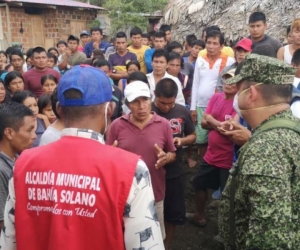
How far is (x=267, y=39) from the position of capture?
5.60 m

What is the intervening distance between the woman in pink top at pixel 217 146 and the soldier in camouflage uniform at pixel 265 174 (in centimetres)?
174

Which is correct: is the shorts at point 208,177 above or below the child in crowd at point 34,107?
below

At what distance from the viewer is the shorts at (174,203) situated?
12.0 ft

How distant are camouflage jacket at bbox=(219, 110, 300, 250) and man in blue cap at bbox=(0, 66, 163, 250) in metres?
0.48

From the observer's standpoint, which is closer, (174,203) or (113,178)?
(113,178)

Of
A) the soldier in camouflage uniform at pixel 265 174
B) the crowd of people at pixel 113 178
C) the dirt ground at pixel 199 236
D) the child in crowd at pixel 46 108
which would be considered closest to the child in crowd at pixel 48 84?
the child in crowd at pixel 46 108

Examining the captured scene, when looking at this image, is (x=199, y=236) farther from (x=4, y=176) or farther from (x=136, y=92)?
(x=4, y=176)

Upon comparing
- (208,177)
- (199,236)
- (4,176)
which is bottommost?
(199,236)

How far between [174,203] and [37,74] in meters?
3.34

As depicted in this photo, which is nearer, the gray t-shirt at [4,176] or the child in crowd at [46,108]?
the gray t-shirt at [4,176]

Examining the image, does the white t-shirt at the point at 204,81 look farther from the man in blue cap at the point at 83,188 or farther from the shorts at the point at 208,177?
the man in blue cap at the point at 83,188

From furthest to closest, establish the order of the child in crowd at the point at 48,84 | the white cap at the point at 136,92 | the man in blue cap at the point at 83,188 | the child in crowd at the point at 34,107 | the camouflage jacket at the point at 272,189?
the child in crowd at the point at 48,84
the child in crowd at the point at 34,107
the white cap at the point at 136,92
the camouflage jacket at the point at 272,189
the man in blue cap at the point at 83,188

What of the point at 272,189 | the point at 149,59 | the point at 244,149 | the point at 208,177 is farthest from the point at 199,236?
the point at 149,59

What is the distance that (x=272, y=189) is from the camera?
5.45ft
